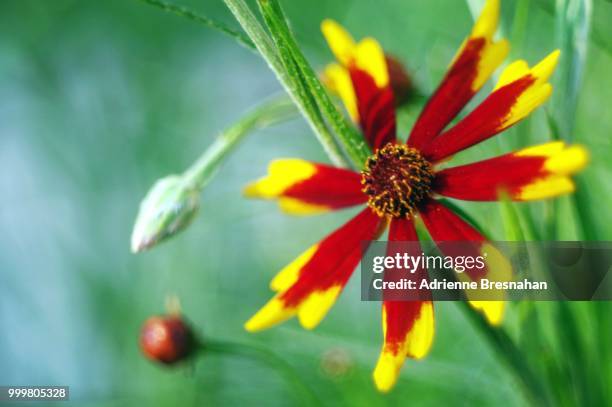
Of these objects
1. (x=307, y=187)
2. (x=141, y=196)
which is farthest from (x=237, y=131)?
(x=141, y=196)

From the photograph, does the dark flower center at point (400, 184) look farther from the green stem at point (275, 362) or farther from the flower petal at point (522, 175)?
the green stem at point (275, 362)

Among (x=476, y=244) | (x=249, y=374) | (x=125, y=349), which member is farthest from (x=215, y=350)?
(x=125, y=349)

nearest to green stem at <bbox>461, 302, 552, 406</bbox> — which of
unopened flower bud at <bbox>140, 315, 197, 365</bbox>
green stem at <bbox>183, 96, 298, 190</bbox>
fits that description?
green stem at <bbox>183, 96, 298, 190</bbox>

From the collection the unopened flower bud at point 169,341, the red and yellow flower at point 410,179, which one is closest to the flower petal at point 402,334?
the red and yellow flower at point 410,179

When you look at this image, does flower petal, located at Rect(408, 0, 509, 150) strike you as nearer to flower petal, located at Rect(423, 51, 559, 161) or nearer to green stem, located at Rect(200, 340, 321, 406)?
flower petal, located at Rect(423, 51, 559, 161)

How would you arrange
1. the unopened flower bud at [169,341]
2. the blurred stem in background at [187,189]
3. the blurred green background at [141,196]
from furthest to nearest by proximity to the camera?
the blurred green background at [141,196], the unopened flower bud at [169,341], the blurred stem in background at [187,189]

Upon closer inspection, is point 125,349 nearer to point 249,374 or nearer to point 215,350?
point 249,374

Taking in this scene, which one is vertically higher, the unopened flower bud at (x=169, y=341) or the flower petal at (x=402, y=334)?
the unopened flower bud at (x=169, y=341)
